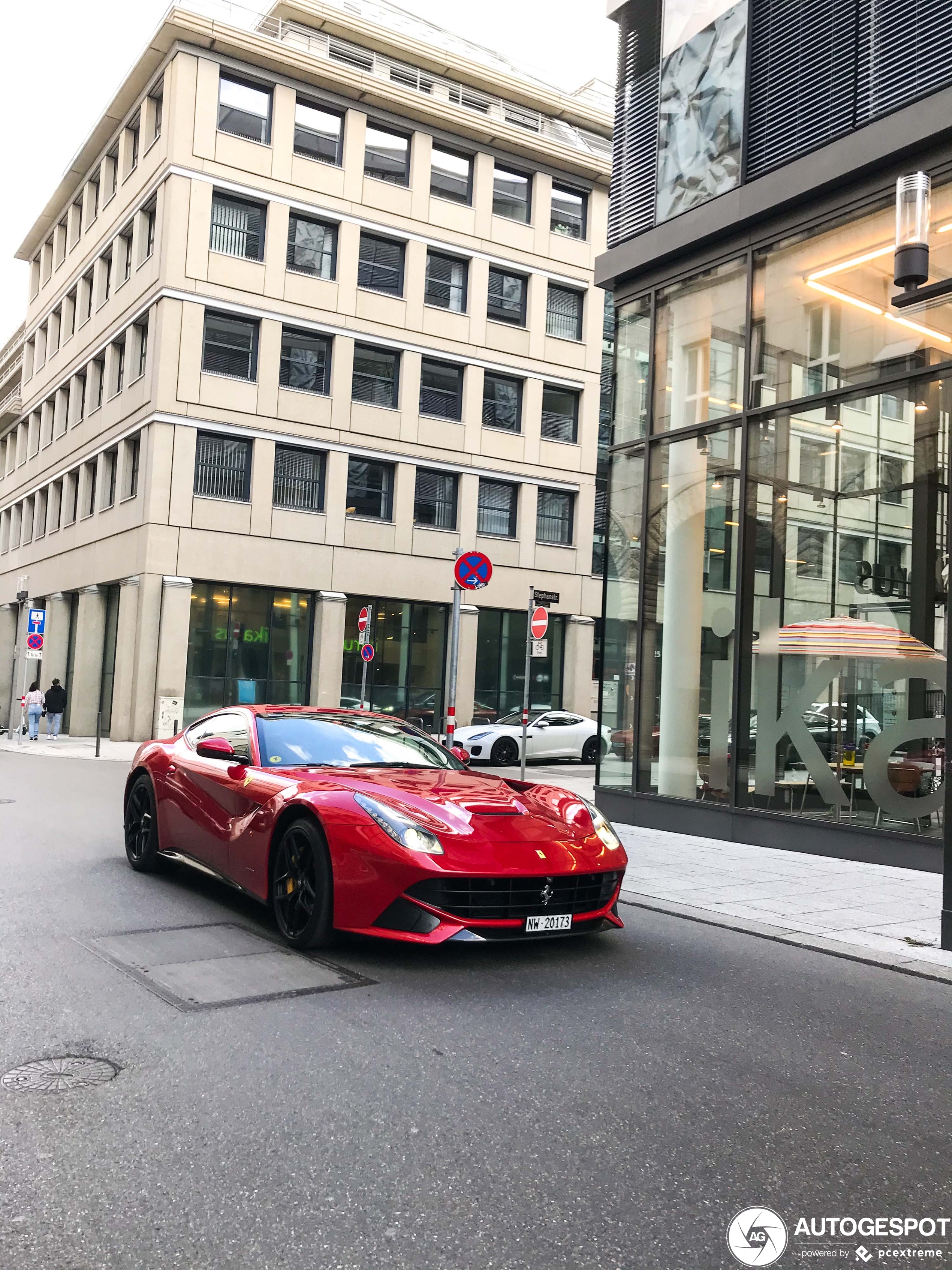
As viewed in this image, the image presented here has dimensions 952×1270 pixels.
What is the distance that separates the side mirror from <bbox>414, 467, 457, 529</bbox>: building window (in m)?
27.6

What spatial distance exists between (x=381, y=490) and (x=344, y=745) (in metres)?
27.6

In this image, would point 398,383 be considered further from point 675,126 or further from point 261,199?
point 675,126

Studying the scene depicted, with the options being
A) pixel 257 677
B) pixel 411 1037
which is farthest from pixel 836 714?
pixel 257 677

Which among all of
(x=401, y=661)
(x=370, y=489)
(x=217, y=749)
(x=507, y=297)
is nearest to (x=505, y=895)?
(x=217, y=749)

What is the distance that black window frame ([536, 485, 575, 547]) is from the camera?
3784cm

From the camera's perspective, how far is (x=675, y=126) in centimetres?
1465

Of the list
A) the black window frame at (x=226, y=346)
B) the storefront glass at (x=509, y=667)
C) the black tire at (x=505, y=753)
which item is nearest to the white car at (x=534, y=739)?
the black tire at (x=505, y=753)

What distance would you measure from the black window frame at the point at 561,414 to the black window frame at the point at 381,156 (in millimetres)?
7788

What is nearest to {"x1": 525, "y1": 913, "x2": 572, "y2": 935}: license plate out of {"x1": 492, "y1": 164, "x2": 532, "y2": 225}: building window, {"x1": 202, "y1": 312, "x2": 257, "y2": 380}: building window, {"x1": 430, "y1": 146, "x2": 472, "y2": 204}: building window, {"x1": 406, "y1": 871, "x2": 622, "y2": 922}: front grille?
{"x1": 406, "y1": 871, "x2": 622, "y2": 922}: front grille

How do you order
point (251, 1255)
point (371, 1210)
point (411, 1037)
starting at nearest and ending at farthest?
point (251, 1255) → point (371, 1210) → point (411, 1037)

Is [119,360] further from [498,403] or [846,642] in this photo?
[846,642]

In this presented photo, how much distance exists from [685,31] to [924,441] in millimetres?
6629

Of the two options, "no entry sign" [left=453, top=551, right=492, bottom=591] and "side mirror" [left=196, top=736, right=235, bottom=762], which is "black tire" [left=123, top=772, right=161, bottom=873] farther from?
"no entry sign" [left=453, top=551, right=492, bottom=591]

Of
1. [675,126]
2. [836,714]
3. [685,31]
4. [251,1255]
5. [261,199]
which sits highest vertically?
[261,199]
